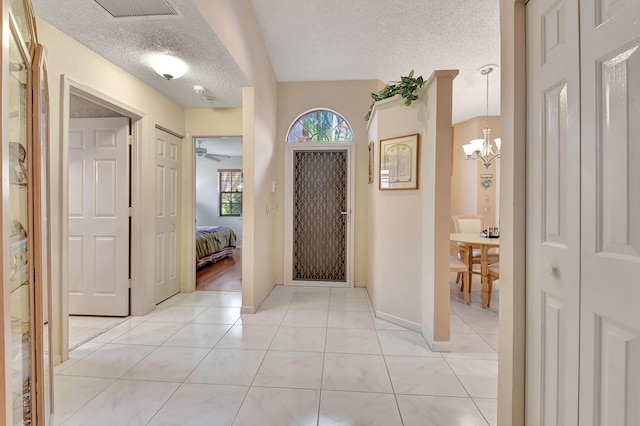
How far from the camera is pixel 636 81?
709mm

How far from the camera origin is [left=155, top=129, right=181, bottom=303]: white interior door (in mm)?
3059

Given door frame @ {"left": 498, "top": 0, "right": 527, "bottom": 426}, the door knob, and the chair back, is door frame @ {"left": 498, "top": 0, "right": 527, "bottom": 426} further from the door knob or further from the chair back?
the chair back

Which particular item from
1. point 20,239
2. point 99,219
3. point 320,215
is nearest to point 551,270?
point 20,239

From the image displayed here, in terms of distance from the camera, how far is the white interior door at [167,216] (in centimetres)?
306

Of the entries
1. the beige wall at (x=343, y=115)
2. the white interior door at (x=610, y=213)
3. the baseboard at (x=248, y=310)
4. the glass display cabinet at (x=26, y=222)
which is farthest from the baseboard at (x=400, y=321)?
the glass display cabinet at (x=26, y=222)

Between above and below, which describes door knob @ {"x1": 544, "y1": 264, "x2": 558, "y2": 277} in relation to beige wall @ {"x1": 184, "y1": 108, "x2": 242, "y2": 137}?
below

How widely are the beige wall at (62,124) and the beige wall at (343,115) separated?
5.28 ft

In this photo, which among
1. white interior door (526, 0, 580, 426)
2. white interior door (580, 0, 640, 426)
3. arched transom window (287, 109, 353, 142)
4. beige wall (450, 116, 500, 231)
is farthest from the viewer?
beige wall (450, 116, 500, 231)

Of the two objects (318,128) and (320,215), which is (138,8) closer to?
(318,128)

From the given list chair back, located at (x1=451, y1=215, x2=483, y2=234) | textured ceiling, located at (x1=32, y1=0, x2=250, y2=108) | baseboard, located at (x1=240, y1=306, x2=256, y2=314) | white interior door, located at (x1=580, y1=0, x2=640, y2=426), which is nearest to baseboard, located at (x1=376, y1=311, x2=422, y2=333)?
baseboard, located at (x1=240, y1=306, x2=256, y2=314)

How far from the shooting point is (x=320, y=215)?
395cm

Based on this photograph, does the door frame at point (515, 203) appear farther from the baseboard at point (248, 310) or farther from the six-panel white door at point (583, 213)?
the baseboard at point (248, 310)

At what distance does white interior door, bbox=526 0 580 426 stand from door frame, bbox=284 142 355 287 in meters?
2.75

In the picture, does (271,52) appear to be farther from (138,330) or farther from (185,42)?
(138,330)
